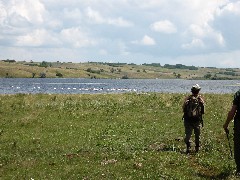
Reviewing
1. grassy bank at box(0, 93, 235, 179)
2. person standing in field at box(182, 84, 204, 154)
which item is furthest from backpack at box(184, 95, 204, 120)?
grassy bank at box(0, 93, 235, 179)

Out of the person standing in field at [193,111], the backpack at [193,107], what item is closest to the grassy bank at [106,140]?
the person standing in field at [193,111]

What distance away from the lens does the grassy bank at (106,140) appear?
19.0 m

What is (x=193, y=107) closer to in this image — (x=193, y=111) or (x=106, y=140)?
(x=193, y=111)

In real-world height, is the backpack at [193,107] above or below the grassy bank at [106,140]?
above

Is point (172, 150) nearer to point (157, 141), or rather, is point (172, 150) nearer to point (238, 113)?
point (157, 141)

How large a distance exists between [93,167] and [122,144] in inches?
234

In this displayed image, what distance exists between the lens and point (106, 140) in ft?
88.0

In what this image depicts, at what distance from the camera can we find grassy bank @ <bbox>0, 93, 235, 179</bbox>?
18969 mm

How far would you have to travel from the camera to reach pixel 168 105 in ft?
142

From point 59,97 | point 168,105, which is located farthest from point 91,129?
point 59,97

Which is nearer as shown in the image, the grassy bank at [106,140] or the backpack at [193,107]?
the grassy bank at [106,140]

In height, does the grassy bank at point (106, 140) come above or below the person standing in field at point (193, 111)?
below

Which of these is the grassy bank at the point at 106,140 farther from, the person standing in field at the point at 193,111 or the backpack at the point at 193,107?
the backpack at the point at 193,107

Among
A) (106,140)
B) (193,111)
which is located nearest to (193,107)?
(193,111)
